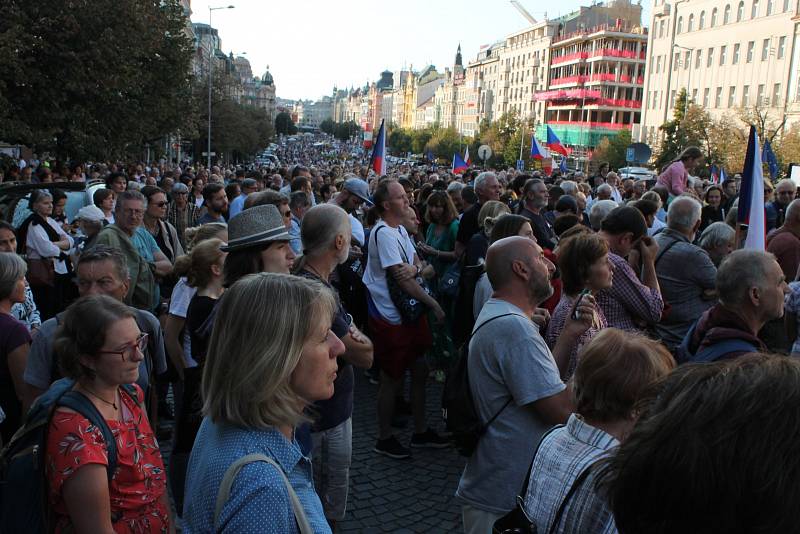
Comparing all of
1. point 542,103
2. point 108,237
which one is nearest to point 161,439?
point 108,237

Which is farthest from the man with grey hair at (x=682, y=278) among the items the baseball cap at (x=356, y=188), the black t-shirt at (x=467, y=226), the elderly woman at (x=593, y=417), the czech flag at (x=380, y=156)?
the czech flag at (x=380, y=156)

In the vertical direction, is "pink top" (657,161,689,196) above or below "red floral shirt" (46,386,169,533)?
above

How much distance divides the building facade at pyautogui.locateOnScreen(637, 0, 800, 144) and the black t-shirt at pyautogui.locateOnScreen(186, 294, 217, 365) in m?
43.5

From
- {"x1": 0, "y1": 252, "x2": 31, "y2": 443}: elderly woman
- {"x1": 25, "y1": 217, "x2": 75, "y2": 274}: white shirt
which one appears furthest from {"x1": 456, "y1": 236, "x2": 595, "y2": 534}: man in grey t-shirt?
{"x1": 25, "y1": 217, "x2": 75, "y2": 274}: white shirt

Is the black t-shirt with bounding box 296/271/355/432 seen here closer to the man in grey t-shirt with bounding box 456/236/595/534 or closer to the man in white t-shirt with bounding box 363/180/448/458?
the man in grey t-shirt with bounding box 456/236/595/534

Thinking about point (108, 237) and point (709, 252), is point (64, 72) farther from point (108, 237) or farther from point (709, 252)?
point (709, 252)

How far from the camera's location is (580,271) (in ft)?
12.3

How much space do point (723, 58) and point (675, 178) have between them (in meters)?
50.2

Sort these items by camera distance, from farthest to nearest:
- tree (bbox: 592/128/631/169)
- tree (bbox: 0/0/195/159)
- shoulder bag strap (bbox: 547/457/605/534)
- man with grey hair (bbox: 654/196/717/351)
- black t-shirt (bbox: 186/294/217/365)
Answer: tree (bbox: 592/128/631/169)
tree (bbox: 0/0/195/159)
man with grey hair (bbox: 654/196/717/351)
black t-shirt (bbox: 186/294/217/365)
shoulder bag strap (bbox: 547/457/605/534)

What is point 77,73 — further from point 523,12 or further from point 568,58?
point 523,12

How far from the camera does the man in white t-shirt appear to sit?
5.12 m

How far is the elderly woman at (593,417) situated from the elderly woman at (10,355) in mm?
2722

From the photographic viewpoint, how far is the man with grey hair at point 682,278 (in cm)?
491

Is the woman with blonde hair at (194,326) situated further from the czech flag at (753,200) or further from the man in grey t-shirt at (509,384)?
the czech flag at (753,200)
